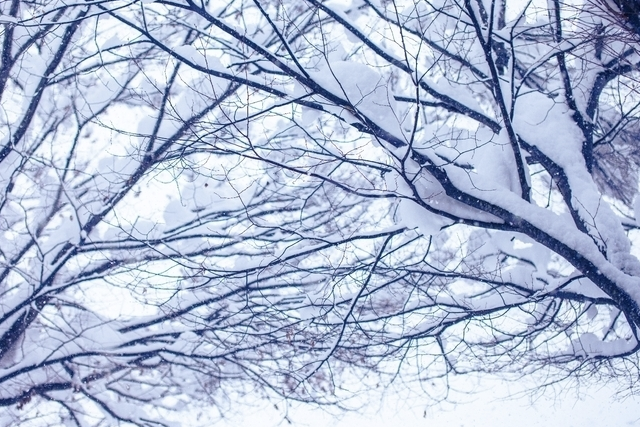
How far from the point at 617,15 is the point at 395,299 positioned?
3.31m

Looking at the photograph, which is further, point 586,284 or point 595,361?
point 595,361

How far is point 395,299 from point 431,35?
275 cm

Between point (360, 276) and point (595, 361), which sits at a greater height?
point (360, 276)

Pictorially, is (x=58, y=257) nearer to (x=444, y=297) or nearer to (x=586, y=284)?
(x=444, y=297)

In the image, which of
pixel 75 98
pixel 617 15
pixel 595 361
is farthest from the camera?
pixel 75 98

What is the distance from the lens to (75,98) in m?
5.51

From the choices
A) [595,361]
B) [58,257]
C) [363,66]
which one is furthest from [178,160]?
[595,361]

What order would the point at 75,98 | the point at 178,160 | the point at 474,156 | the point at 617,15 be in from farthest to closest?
the point at 75,98 < the point at 474,156 < the point at 178,160 < the point at 617,15

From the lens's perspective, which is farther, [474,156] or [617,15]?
[474,156]

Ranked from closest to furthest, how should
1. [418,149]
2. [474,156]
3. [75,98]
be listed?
[418,149]
[474,156]
[75,98]

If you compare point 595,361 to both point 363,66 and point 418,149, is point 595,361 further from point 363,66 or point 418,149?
point 363,66

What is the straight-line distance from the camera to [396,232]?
12.9ft

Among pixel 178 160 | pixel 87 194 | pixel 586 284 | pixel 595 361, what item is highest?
pixel 87 194

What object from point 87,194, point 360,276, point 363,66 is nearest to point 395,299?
point 360,276
